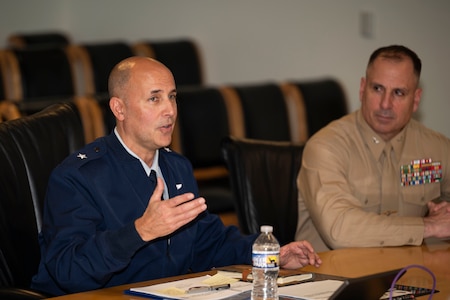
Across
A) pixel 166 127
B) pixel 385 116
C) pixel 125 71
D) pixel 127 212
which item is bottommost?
pixel 127 212

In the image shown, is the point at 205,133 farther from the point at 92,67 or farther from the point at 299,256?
the point at 299,256

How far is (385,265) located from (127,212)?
2.49ft

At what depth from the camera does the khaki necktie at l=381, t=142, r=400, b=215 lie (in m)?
3.15

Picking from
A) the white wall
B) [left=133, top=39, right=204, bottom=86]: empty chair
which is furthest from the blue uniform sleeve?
[left=133, top=39, right=204, bottom=86]: empty chair

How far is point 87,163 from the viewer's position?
2.43m

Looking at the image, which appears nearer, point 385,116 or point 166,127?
point 166,127

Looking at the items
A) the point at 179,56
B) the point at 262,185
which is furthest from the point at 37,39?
the point at 262,185

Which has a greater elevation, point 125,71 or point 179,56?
point 125,71

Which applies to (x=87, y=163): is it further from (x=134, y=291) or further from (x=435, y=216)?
(x=435, y=216)

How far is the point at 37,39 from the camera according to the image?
713 centimetres

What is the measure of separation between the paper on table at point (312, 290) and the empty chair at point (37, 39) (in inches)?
200

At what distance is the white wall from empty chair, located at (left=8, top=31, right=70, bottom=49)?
10.9 inches

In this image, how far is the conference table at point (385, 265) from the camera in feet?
6.93

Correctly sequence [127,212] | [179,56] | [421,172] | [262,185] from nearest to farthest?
[127,212], [262,185], [421,172], [179,56]
